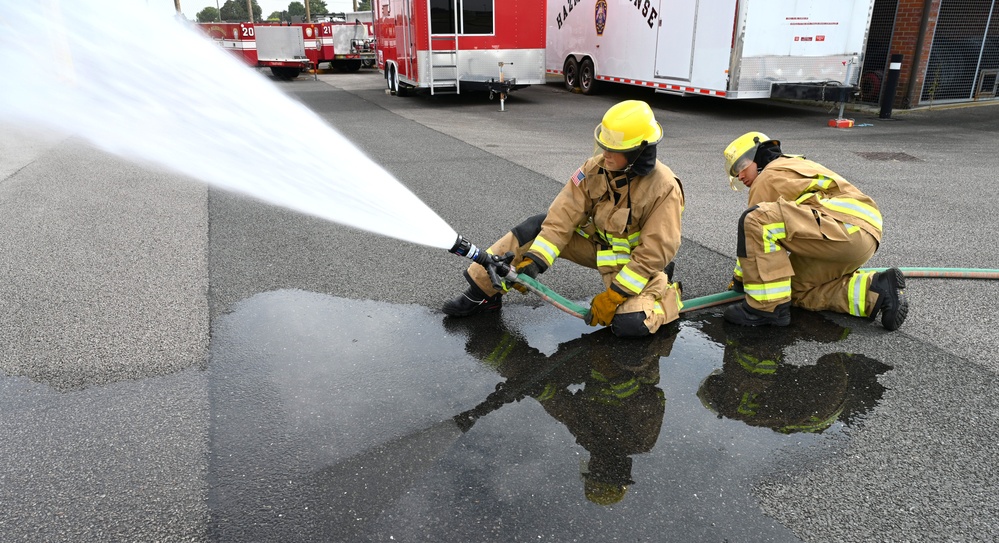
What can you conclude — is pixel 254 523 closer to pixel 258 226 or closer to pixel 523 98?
pixel 258 226

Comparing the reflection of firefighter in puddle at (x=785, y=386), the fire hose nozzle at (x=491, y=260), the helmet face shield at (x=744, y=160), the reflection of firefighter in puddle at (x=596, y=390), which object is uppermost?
the helmet face shield at (x=744, y=160)

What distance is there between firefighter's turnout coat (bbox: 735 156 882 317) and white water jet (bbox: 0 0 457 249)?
1824 millimetres

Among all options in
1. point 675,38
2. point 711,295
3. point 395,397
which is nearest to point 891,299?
point 711,295

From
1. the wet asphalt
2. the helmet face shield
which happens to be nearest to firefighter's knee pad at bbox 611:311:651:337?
the wet asphalt

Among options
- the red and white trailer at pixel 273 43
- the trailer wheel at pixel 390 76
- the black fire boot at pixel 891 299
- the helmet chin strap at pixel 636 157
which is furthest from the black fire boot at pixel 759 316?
the red and white trailer at pixel 273 43

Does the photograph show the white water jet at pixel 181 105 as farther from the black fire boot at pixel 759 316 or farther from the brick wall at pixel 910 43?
the brick wall at pixel 910 43

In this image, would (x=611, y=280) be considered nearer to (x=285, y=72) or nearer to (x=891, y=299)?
(x=891, y=299)

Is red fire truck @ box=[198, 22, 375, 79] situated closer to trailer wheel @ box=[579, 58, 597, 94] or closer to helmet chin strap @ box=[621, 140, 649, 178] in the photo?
trailer wheel @ box=[579, 58, 597, 94]

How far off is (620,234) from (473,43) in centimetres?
1199

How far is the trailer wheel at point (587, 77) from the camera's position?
17.0 meters

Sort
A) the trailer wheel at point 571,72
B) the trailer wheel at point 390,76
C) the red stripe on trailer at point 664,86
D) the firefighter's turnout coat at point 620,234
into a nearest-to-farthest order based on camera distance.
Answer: the firefighter's turnout coat at point 620,234, the red stripe on trailer at point 664,86, the trailer wheel at point 390,76, the trailer wheel at point 571,72

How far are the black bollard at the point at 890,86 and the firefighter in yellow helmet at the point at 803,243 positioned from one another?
399 inches

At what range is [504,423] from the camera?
299cm

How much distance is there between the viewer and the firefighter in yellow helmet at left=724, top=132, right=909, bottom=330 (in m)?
3.77
